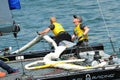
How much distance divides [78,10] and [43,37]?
701 inches

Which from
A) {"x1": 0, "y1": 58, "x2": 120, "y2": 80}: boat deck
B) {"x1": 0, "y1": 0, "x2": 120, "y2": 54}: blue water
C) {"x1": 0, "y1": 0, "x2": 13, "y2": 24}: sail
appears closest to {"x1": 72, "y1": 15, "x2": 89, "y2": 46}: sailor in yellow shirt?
{"x1": 0, "y1": 58, "x2": 120, "y2": 80}: boat deck

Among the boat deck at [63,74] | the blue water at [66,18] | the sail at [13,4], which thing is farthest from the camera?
the blue water at [66,18]

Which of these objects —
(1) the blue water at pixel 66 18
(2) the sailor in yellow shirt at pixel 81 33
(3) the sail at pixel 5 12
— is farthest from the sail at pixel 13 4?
(1) the blue water at pixel 66 18

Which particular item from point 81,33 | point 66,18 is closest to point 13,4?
point 81,33

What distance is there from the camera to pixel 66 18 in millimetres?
36156

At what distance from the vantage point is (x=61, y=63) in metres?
19.1

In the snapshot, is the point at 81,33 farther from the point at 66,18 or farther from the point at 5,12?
the point at 66,18

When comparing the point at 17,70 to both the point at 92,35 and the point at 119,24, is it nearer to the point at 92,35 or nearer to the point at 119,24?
the point at 92,35

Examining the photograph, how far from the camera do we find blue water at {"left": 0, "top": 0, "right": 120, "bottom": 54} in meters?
29.5

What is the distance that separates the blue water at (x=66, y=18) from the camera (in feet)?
96.6

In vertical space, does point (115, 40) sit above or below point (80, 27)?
below

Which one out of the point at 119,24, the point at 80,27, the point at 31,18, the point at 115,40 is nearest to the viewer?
the point at 80,27

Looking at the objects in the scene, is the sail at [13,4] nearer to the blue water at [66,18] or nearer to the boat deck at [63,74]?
the boat deck at [63,74]

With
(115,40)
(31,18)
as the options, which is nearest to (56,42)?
(115,40)
